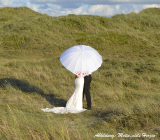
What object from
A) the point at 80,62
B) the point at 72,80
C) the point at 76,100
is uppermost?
the point at 80,62

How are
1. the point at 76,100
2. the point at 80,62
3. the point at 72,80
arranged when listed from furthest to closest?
the point at 72,80
the point at 76,100
the point at 80,62

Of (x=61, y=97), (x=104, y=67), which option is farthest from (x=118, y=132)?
(x=104, y=67)

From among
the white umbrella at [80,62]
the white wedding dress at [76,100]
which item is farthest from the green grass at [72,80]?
the white umbrella at [80,62]

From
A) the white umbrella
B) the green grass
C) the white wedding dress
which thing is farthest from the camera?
the white wedding dress

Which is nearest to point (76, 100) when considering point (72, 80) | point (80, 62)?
point (80, 62)

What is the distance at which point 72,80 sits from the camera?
9781 millimetres

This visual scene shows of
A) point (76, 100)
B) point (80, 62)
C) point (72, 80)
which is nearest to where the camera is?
point (80, 62)

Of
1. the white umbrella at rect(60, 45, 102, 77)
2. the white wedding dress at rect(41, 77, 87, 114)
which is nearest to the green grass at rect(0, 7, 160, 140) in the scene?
the white wedding dress at rect(41, 77, 87, 114)

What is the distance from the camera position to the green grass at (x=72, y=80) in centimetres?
420

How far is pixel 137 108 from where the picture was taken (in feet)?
16.7

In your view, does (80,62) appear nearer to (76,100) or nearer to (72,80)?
(76,100)

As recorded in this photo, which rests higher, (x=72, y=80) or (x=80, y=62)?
(x=80, y=62)

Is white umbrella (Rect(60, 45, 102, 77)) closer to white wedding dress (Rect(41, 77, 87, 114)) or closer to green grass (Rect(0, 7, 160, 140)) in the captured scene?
white wedding dress (Rect(41, 77, 87, 114))

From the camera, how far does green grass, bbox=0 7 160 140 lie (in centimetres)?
420
